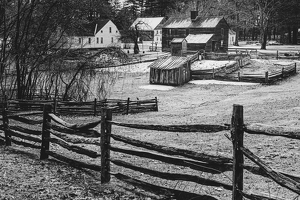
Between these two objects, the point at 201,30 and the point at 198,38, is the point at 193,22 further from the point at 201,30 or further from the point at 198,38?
the point at 198,38

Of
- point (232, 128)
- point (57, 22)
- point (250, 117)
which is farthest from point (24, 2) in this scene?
point (232, 128)

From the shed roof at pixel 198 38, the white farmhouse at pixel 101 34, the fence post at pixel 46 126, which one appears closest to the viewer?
the fence post at pixel 46 126

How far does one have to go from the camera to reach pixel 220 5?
82750 mm

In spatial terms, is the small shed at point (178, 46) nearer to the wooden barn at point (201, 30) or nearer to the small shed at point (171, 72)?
the wooden barn at point (201, 30)

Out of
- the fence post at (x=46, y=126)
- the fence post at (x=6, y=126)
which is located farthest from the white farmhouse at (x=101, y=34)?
the fence post at (x=46, y=126)

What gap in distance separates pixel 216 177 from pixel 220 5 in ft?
257

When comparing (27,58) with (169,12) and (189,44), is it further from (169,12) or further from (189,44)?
(169,12)

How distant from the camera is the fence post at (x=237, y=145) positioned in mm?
4980

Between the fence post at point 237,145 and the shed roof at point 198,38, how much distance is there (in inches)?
2137

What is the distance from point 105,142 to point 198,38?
5399 cm

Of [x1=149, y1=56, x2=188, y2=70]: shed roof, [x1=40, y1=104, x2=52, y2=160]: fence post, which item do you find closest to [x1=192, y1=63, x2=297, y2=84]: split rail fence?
[x1=149, y1=56, x2=188, y2=70]: shed roof

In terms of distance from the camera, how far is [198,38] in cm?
5950

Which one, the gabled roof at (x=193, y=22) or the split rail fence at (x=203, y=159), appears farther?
the gabled roof at (x=193, y=22)

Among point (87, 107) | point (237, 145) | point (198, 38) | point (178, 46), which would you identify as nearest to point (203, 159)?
point (237, 145)
